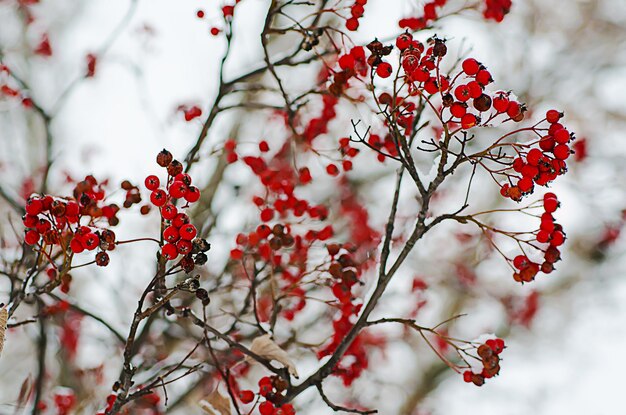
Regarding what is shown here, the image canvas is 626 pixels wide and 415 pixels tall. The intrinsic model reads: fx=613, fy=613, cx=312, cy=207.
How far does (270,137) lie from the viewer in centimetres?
366

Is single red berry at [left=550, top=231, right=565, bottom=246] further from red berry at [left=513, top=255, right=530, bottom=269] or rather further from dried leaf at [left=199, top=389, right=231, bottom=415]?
dried leaf at [left=199, top=389, right=231, bottom=415]

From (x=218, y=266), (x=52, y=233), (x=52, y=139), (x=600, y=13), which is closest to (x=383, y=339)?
(x=218, y=266)

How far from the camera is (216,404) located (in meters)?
2.05

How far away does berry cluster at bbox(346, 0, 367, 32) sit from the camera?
215 cm

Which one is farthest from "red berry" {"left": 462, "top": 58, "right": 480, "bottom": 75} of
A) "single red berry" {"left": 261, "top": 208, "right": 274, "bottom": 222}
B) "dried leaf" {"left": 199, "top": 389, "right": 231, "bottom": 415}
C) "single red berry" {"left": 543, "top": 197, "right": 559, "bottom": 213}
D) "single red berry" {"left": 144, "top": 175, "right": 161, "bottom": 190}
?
"dried leaf" {"left": 199, "top": 389, "right": 231, "bottom": 415}

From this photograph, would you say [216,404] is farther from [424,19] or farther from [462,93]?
[424,19]

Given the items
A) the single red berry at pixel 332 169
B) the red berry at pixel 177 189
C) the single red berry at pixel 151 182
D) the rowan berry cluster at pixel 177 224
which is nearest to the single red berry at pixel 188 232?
the rowan berry cluster at pixel 177 224

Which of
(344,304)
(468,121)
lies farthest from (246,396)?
(468,121)

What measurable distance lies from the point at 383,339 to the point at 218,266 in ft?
4.17

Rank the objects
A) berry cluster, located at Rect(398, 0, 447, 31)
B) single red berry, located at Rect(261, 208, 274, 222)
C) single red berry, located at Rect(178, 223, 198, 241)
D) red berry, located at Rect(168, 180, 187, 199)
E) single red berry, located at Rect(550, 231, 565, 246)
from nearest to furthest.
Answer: single red berry, located at Rect(178, 223, 198, 241) < red berry, located at Rect(168, 180, 187, 199) < single red berry, located at Rect(550, 231, 565, 246) < berry cluster, located at Rect(398, 0, 447, 31) < single red berry, located at Rect(261, 208, 274, 222)

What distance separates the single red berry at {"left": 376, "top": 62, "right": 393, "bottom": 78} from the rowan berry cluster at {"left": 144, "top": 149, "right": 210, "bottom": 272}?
0.66m

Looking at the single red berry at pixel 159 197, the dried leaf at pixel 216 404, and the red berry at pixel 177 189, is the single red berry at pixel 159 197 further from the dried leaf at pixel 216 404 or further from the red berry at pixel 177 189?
the dried leaf at pixel 216 404

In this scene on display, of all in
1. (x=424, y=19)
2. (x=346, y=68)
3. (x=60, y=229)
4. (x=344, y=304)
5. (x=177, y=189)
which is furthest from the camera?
(x=424, y=19)

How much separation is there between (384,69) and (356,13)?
43 centimetres
